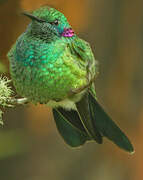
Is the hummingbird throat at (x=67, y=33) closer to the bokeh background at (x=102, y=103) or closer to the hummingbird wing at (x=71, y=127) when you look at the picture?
the hummingbird wing at (x=71, y=127)

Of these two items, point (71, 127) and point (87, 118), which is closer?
point (87, 118)

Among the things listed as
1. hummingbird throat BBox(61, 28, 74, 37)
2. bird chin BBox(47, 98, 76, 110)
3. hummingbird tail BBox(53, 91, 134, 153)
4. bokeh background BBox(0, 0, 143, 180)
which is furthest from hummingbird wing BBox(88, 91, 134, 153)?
bokeh background BBox(0, 0, 143, 180)

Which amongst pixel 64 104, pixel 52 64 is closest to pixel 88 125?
pixel 64 104

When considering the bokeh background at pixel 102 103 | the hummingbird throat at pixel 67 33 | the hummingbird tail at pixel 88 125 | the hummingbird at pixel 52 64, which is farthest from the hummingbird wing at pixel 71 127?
the bokeh background at pixel 102 103

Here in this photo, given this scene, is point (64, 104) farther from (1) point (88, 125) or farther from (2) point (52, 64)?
(2) point (52, 64)

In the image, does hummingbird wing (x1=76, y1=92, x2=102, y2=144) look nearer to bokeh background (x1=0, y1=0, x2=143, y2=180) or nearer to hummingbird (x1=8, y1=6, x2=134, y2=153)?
hummingbird (x1=8, y1=6, x2=134, y2=153)

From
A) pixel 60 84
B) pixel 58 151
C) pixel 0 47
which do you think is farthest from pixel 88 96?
pixel 58 151
